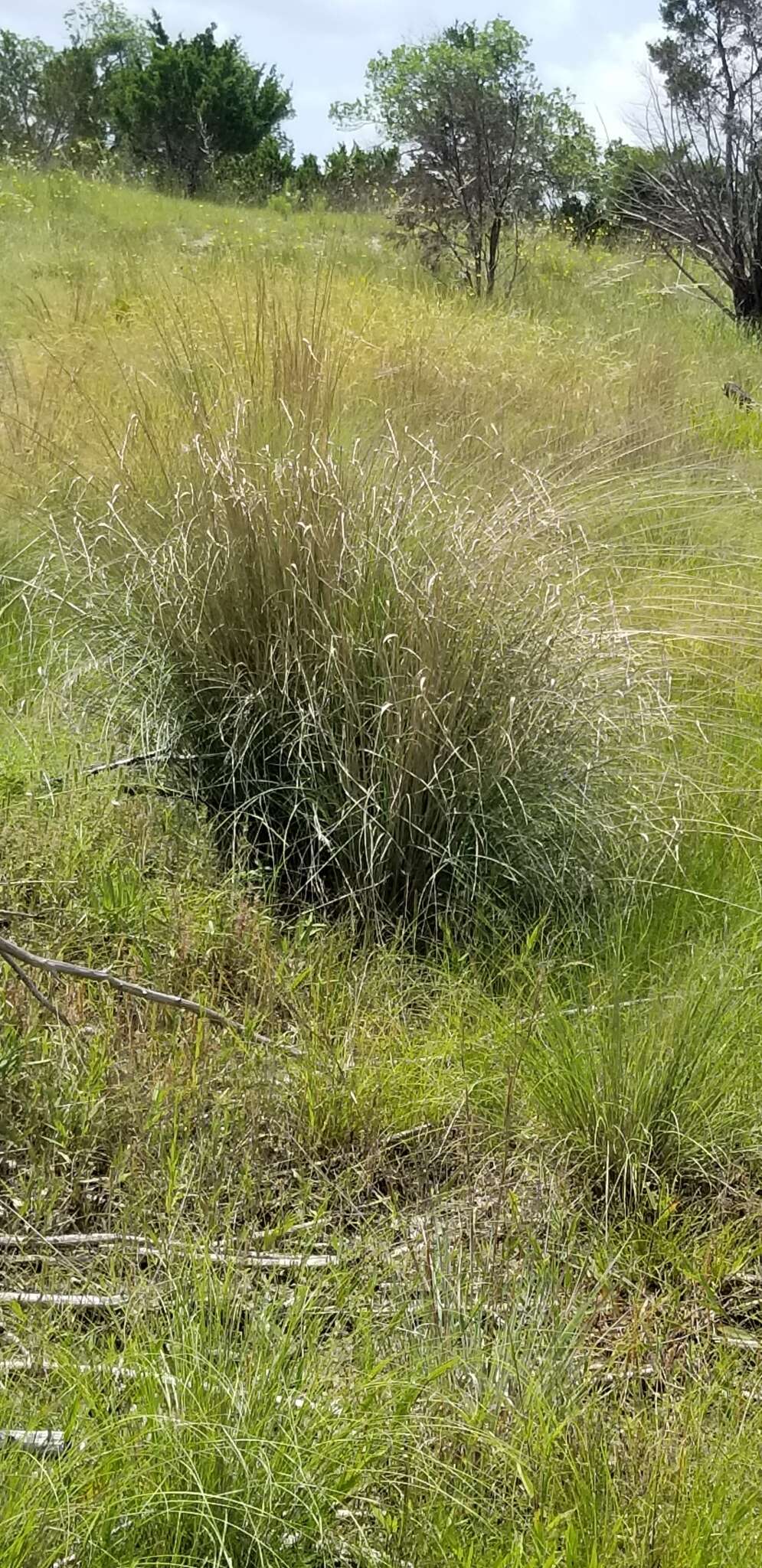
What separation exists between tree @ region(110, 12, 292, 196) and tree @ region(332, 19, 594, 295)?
6.37 meters

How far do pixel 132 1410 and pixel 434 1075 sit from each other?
710mm

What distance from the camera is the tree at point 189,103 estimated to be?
654 inches

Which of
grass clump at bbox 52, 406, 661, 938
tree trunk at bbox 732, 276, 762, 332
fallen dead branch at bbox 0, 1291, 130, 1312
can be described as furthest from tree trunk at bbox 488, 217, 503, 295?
fallen dead branch at bbox 0, 1291, 130, 1312

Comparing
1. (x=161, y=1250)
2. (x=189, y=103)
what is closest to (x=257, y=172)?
(x=189, y=103)

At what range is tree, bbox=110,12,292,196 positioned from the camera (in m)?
16.6

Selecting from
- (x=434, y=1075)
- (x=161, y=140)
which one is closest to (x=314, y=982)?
(x=434, y=1075)

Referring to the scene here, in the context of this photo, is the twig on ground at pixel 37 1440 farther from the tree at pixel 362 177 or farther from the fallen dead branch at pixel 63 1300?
the tree at pixel 362 177

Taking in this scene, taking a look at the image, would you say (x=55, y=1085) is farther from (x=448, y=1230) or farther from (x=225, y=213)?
(x=225, y=213)

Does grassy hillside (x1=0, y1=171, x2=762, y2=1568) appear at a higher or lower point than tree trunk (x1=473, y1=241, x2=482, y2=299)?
lower

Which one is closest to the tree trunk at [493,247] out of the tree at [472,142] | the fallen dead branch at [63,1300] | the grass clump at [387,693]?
the tree at [472,142]

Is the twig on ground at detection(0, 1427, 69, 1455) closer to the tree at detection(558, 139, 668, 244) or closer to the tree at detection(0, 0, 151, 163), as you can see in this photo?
the tree at detection(558, 139, 668, 244)

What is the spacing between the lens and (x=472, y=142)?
8.77m

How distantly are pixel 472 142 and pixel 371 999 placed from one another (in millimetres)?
8719

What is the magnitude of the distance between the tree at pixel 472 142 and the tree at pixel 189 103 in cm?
637
